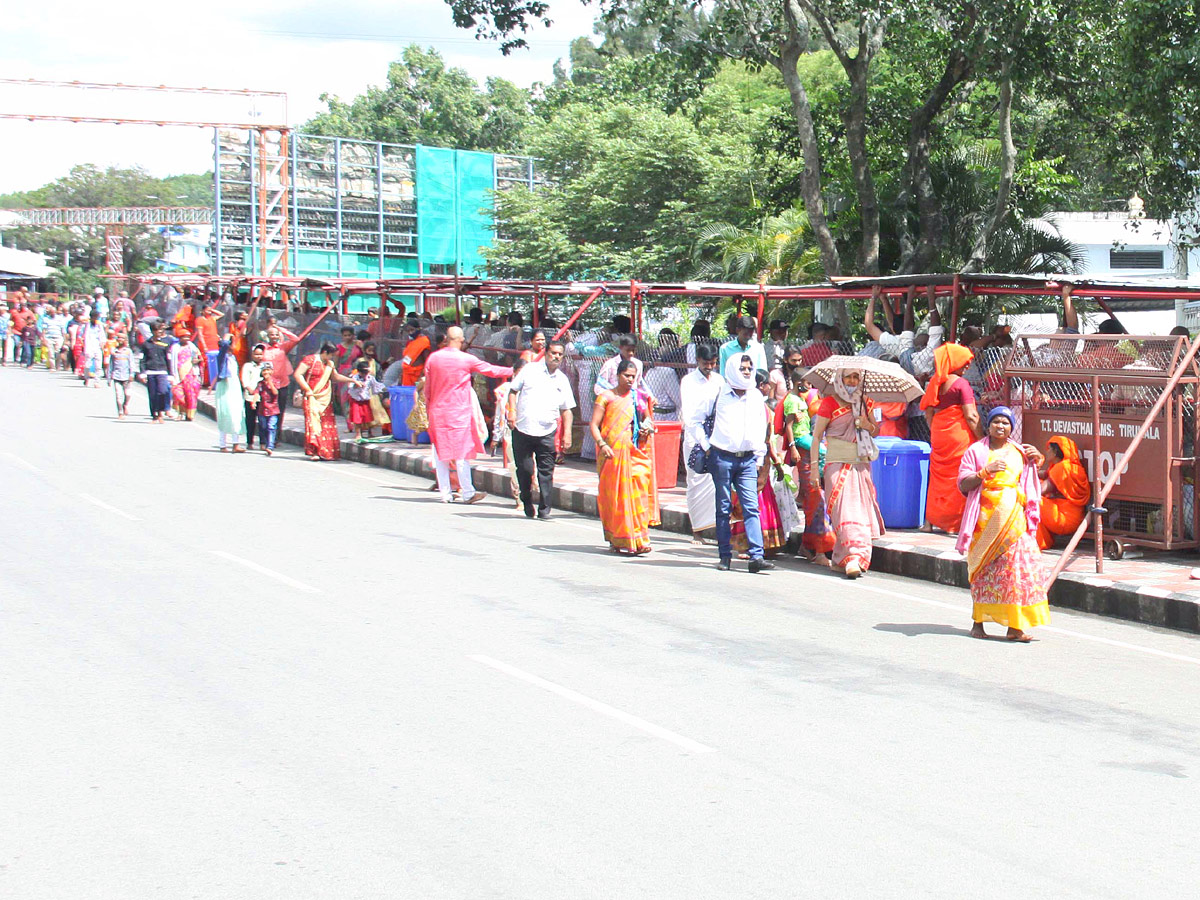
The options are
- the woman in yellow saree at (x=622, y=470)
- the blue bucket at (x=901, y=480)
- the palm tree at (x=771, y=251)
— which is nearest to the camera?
the woman in yellow saree at (x=622, y=470)

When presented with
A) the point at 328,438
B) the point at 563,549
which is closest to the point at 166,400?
the point at 328,438

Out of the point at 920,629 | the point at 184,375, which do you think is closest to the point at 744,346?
the point at 920,629

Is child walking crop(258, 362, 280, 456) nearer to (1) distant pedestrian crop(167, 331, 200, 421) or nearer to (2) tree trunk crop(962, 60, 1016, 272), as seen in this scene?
(1) distant pedestrian crop(167, 331, 200, 421)

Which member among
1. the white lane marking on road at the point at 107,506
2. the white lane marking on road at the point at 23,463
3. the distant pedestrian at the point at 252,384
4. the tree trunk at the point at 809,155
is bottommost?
the white lane marking on road at the point at 107,506

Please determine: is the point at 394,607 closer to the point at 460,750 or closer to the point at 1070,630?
the point at 460,750

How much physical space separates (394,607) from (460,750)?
10.7 feet

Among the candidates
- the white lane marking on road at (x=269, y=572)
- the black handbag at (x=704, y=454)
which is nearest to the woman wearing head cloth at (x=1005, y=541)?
the black handbag at (x=704, y=454)

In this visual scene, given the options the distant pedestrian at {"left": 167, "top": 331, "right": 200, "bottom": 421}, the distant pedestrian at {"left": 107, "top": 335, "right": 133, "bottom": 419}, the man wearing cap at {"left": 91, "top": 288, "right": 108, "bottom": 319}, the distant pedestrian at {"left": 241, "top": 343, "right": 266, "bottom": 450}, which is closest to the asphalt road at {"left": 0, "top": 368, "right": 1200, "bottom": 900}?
the distant pedestrian at {"left": 241, "top": 343, "right": 266, "bottom": 450}

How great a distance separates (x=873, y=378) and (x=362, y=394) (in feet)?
35.5

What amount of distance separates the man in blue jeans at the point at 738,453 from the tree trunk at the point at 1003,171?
34.5 ft

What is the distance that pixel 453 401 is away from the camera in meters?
14.9

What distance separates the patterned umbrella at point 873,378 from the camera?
10891mm

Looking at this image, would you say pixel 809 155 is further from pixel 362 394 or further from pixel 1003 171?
pixel 362 394

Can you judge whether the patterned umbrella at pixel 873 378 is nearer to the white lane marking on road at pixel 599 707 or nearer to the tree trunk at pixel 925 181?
the white lane marking on road at pixel 599 707
